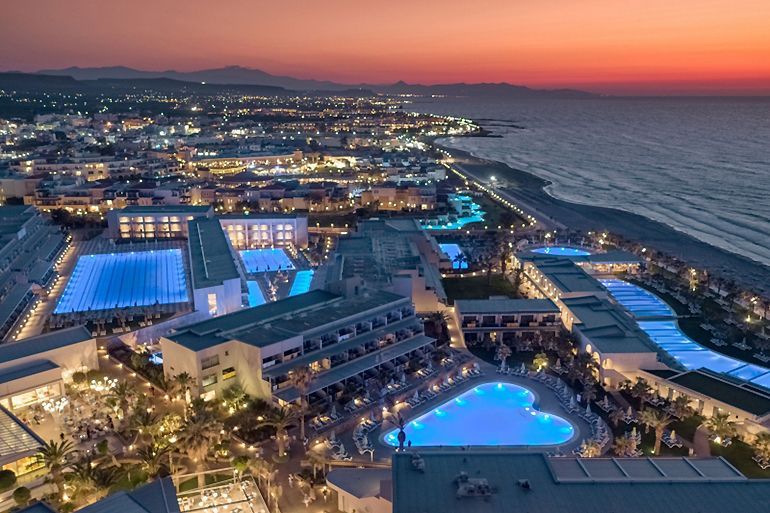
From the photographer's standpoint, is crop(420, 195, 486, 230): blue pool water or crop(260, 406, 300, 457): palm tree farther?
crop(420, 195, 486, 230): blue pool water

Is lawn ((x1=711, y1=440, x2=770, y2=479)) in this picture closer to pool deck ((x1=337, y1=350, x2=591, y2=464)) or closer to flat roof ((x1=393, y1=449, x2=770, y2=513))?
flat roof ((x1=393, y1=449, x2=770, y2=513))

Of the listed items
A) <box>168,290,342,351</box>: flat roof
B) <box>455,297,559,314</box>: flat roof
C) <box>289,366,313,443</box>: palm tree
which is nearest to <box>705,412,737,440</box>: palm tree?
<box>455,297,559,314</box>: flat roof

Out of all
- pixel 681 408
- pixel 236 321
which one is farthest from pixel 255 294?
pixel 681 408

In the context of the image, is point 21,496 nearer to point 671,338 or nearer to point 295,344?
point 295,344

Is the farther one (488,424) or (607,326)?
(607,326)

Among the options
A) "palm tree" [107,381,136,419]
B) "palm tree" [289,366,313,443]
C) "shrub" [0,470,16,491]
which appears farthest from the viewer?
"palm tree" [289,366,313,443]

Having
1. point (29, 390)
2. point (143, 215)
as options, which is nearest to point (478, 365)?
point (29, 390)

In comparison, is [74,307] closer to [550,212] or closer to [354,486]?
[354,486]
